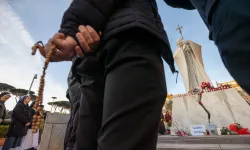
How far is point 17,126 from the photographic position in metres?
4.02

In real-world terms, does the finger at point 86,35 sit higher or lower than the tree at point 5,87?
lower

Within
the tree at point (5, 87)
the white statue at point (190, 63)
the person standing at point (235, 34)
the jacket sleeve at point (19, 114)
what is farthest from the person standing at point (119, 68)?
the tree at point (5, 87)

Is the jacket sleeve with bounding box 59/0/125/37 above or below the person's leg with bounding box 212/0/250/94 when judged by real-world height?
above

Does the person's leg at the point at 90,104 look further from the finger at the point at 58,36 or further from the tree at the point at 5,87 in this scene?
the tree at the point at 5,87

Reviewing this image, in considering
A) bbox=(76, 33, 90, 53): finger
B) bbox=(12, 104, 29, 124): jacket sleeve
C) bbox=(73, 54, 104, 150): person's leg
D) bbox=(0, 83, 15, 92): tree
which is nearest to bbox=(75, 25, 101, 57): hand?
bbox=(76, 33, 90, 53): finger

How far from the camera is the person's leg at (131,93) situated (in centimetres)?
51

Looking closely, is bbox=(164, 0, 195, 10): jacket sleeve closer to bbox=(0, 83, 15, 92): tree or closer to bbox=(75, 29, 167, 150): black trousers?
bbox=(75, 29, 167, 150): black trousers

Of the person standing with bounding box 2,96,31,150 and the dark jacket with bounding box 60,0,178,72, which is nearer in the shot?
the dark jacket with bounding box 60,0,178,72

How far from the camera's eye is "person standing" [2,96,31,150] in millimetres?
3926

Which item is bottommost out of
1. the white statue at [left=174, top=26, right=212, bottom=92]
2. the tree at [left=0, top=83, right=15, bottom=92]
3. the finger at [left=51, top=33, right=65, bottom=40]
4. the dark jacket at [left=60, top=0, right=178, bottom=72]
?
the finger at [left=51, top=33, right=65, bottom=40]

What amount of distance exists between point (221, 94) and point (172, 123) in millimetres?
2287

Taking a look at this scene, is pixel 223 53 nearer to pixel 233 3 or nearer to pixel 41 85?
pixel 233 3

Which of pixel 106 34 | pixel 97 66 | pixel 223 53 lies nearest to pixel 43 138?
pixel 97 66

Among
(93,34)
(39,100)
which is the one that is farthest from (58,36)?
(39,100)
